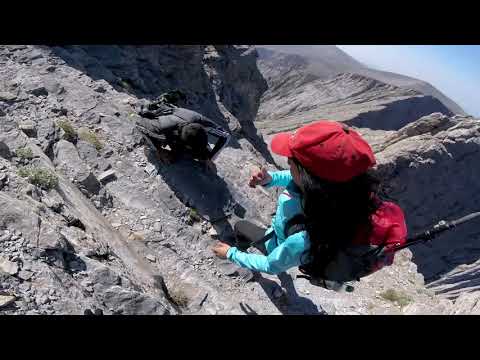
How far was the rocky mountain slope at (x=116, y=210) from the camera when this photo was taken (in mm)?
4523

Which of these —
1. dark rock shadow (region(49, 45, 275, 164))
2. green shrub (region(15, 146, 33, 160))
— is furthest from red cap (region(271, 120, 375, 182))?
dark rock shadow (region(49, 45, 275, 164))

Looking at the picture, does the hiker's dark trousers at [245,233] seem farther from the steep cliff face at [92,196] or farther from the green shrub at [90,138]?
the green shrub at [90,138]

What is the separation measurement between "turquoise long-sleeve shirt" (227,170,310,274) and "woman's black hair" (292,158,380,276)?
169mm

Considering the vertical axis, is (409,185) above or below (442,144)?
below

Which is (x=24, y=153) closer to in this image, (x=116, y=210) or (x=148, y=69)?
(x=116, y=210)

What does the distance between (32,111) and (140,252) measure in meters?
4.11

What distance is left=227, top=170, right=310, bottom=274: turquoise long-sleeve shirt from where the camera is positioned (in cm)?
363

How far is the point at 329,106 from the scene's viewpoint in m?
91.8

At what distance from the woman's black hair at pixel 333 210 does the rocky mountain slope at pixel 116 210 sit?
2.46 metres

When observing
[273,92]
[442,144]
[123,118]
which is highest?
[123,118]

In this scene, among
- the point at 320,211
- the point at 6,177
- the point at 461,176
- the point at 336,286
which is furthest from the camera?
the point at 461,176

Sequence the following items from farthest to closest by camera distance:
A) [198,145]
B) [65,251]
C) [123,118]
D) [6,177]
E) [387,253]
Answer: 1. [123,118]
2. [198,145]
3. [6,177]
4. [65,251]
5. [387,253]

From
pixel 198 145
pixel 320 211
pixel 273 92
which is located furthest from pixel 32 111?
pixel 273 92

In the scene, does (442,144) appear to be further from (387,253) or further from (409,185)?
(387,253)
